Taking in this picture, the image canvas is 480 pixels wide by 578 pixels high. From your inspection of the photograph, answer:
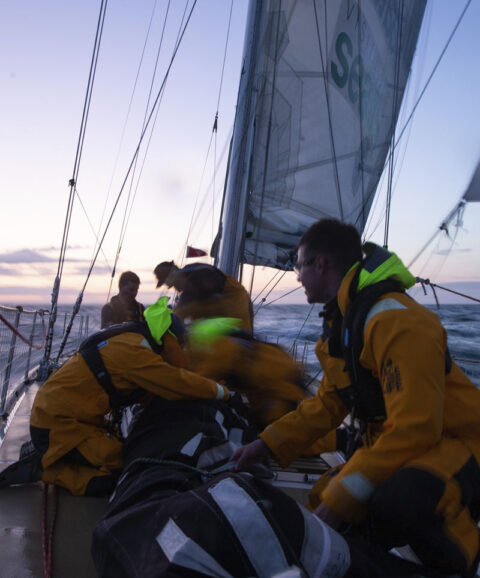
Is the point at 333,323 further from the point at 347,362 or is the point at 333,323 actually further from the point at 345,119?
the point at 345,119

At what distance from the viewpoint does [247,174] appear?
4.38 meters

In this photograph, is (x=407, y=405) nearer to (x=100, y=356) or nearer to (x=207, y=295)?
(x=100, y=356)

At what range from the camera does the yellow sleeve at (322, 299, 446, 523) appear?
3.41 ft

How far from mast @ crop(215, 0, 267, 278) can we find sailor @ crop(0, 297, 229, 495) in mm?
2294

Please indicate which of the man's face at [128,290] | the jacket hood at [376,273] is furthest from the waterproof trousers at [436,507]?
the man's face at [128,290]

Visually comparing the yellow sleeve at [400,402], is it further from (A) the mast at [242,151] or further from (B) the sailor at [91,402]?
(A) the mast at [242,151]

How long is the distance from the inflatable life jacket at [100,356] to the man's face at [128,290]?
2.55 m

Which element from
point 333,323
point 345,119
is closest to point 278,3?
point 345,119

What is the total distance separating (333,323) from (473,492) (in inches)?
24.5

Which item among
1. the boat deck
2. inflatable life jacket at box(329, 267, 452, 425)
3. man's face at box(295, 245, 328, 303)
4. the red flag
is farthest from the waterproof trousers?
the red flag

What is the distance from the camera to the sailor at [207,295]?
328cm

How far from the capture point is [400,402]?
105 centimetres

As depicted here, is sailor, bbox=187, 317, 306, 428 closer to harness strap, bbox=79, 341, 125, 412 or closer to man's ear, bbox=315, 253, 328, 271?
harness strap, bbox=79, 341, 125, 412

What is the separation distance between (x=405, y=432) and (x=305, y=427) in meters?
0.61
